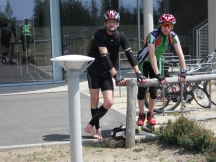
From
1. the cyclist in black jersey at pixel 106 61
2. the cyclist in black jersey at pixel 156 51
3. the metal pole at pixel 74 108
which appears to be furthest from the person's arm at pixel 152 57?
the metal pole at pixel 74 108

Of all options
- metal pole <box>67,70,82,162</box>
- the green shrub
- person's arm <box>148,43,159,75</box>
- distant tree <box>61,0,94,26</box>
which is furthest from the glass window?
metal pole <box>67,70,82,162</box>

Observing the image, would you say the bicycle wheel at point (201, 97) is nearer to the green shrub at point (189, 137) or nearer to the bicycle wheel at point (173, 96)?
the bicycle wheel at point (173, 96)

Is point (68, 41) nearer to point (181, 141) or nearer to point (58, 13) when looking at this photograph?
point (58, 13)

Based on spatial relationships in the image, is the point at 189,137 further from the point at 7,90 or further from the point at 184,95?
the point at 7,90

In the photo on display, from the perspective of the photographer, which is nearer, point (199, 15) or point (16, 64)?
point (16, 64)

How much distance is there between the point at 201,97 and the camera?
8.82 meters

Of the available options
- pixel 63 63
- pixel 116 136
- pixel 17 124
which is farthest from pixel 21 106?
pixel 63 63

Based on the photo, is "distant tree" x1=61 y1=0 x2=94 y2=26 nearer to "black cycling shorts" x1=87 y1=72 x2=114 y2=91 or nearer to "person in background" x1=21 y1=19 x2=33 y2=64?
"person in background" x1=21 y1=19 x2=33 y2=64

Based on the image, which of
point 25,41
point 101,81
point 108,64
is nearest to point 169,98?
point 101,81

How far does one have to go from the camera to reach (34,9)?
13.7 metres

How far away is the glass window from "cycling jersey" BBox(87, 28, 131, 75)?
7.84m

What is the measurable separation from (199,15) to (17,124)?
39.9ft

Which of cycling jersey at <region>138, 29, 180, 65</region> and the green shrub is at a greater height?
cycling jersey at <region>138, 29, 180, 65</region>

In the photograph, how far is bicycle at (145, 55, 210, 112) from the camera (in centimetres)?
846
